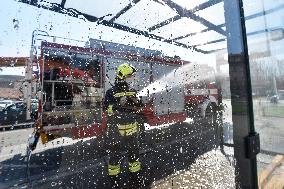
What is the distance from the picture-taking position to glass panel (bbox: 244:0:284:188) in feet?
5.86

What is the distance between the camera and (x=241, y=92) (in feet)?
5.41

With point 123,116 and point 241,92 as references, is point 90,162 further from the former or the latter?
point 241,92

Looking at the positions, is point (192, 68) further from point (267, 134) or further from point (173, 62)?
point (267, 134)

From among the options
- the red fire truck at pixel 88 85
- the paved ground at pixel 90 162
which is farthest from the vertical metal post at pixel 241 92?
the red fire truck at pixel 88 85

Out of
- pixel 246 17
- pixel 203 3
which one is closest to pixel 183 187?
pixel 246 17

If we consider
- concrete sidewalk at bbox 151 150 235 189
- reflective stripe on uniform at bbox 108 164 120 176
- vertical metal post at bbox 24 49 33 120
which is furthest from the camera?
vertical metal post at bbox 24 49 33 120

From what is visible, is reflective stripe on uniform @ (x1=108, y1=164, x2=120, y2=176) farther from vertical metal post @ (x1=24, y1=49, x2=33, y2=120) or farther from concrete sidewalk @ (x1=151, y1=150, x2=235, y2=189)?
vertical metal post @ (x1=24, y1=49, x2=33, y2=120)

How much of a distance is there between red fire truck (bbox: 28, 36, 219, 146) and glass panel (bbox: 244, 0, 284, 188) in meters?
4.65

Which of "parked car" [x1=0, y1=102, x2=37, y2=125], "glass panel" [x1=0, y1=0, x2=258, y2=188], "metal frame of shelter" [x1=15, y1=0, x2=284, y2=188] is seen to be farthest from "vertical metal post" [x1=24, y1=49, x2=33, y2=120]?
"parked car" [x1=0, y1=102, x2=37, y2=125]

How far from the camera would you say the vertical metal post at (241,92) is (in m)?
1.64

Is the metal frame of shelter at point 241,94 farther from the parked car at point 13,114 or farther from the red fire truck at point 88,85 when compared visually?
the parked car at point 13,114

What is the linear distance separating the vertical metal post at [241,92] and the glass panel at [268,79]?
0.11 m

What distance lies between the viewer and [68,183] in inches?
160

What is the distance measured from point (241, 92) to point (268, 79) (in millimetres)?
563
